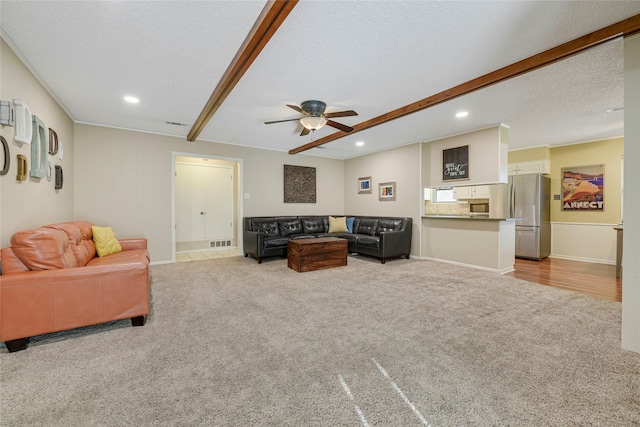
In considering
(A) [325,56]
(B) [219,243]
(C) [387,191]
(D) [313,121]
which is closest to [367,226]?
(C) [387,191]

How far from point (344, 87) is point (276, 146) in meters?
3.37

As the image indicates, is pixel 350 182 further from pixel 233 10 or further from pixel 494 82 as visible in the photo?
pixel 233 10

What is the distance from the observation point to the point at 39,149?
9.26 feet

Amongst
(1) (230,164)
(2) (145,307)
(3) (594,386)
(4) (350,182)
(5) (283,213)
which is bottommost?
(3) (594,386)

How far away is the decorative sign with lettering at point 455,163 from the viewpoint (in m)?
4.98

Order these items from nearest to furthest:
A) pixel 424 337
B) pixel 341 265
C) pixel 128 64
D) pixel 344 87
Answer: pixel 424 337 → pixel 128 64 → pixel 344 87 → pixel 341 265

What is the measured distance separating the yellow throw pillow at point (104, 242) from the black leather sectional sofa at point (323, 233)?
2.24m

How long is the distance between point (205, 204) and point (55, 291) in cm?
513

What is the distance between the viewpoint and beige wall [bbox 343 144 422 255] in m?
5.75

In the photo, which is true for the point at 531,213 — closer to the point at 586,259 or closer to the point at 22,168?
the point at 586,259

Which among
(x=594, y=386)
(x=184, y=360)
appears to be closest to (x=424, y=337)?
(x=594, y=386)

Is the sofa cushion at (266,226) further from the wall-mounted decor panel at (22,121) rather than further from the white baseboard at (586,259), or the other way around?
the white baseboard at (586,259)

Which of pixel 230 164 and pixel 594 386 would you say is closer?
pixel 594 386

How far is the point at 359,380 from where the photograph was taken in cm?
169
